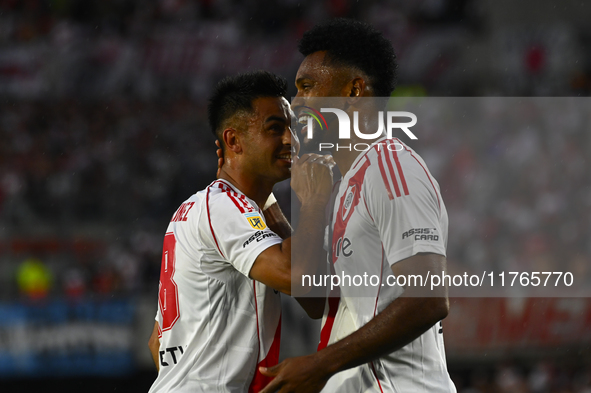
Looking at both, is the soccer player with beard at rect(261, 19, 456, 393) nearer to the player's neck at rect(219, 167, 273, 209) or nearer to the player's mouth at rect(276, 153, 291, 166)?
the player's mouth at rect(276, 153, 291, 166)

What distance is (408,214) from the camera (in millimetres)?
2523

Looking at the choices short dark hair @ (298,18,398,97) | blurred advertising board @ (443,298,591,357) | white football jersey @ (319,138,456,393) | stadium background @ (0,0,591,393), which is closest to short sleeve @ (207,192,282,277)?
white football jersey @ (319,138,456,393)

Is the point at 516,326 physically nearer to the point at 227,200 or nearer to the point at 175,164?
A: the point at 227,200

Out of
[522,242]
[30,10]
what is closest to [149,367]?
[522,242]

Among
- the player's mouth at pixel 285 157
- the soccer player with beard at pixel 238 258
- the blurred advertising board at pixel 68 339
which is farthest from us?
the blurred advertising board at pixel 68 339

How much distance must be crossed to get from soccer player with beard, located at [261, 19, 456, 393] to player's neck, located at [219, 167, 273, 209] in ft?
1.49

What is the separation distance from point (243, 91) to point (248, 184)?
49cm

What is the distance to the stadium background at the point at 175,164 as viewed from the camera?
30.6 feet

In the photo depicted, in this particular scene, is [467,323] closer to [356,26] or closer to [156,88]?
[356,26]

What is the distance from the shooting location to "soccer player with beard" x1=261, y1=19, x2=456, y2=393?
2.48m

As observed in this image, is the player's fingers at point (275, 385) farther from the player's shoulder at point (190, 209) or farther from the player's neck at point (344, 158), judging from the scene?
the player's neck at point (344, 158)

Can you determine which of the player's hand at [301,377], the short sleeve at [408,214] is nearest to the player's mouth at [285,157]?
the short sleeve at [408,214]

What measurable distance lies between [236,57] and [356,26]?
12.6m

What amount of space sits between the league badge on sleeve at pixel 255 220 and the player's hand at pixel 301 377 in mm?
716
